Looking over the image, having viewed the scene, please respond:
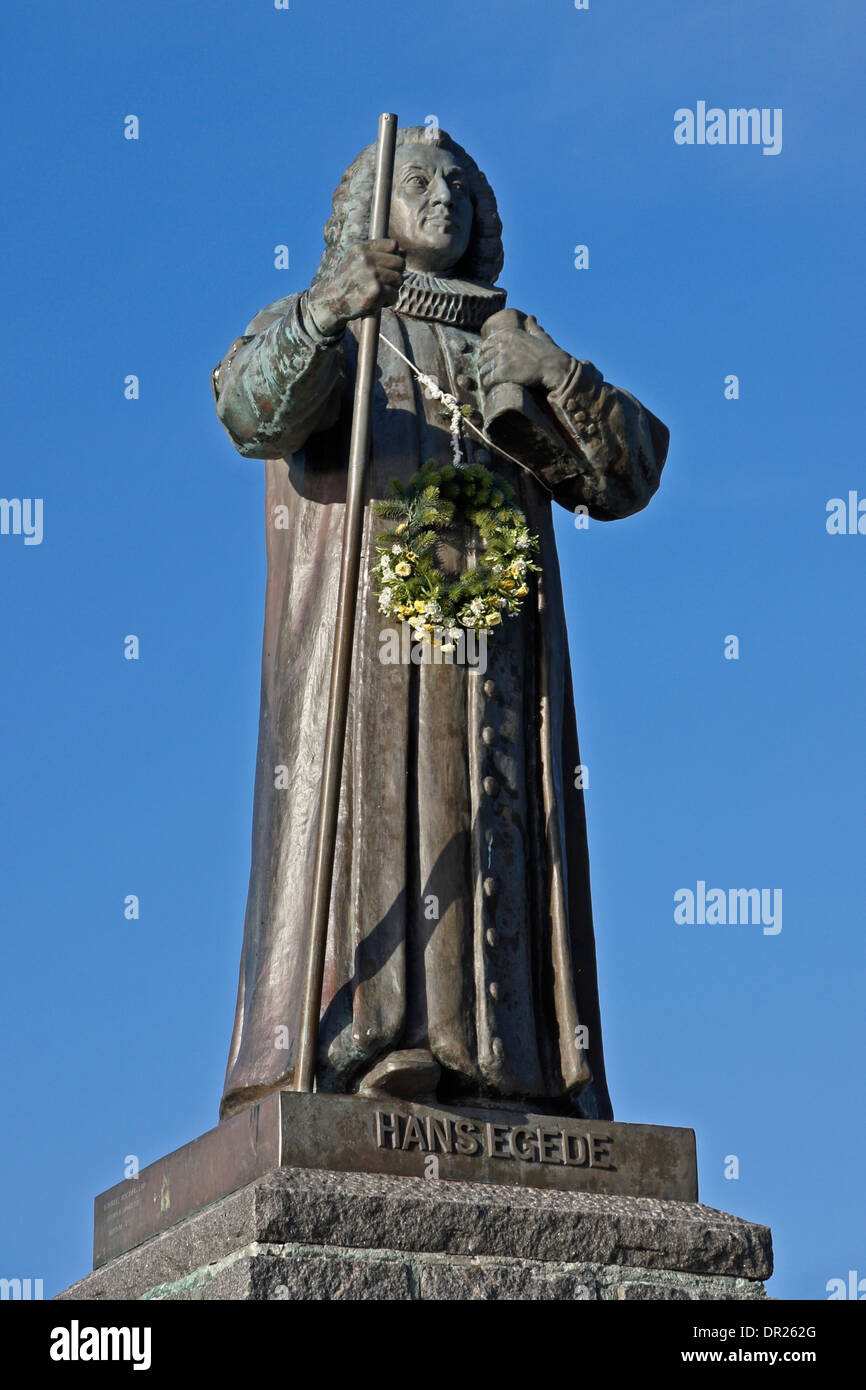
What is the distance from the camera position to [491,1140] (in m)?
8.91

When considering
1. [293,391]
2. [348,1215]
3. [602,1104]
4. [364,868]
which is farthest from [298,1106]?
[293,391]

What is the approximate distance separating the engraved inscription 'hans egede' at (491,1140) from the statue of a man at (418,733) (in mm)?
192

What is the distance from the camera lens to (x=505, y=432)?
393 inches

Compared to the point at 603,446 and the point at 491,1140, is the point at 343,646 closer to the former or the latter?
the point at 603,446

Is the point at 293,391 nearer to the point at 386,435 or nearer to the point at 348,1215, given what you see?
the point at 386,435

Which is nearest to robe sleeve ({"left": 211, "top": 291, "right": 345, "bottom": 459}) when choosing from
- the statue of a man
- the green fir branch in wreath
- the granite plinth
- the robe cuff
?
the statue of a man

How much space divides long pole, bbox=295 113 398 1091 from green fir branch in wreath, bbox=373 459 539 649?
Answer: 0.20 m

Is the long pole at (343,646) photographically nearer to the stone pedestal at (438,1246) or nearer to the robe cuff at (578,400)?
the stone pedestal at (438,1246)

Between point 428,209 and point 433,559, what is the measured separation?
1789 millimetres

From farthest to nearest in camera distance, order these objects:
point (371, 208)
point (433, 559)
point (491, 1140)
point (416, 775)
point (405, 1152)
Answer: point (371, 208) → point (433, 559) → point (416, 775) → point (491, 1140) → point (405, 1152)

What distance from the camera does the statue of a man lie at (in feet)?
30.0

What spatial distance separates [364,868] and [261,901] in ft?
2.05

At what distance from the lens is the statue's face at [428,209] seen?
1047cm

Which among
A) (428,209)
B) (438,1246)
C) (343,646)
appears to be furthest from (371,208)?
(438,1246)
